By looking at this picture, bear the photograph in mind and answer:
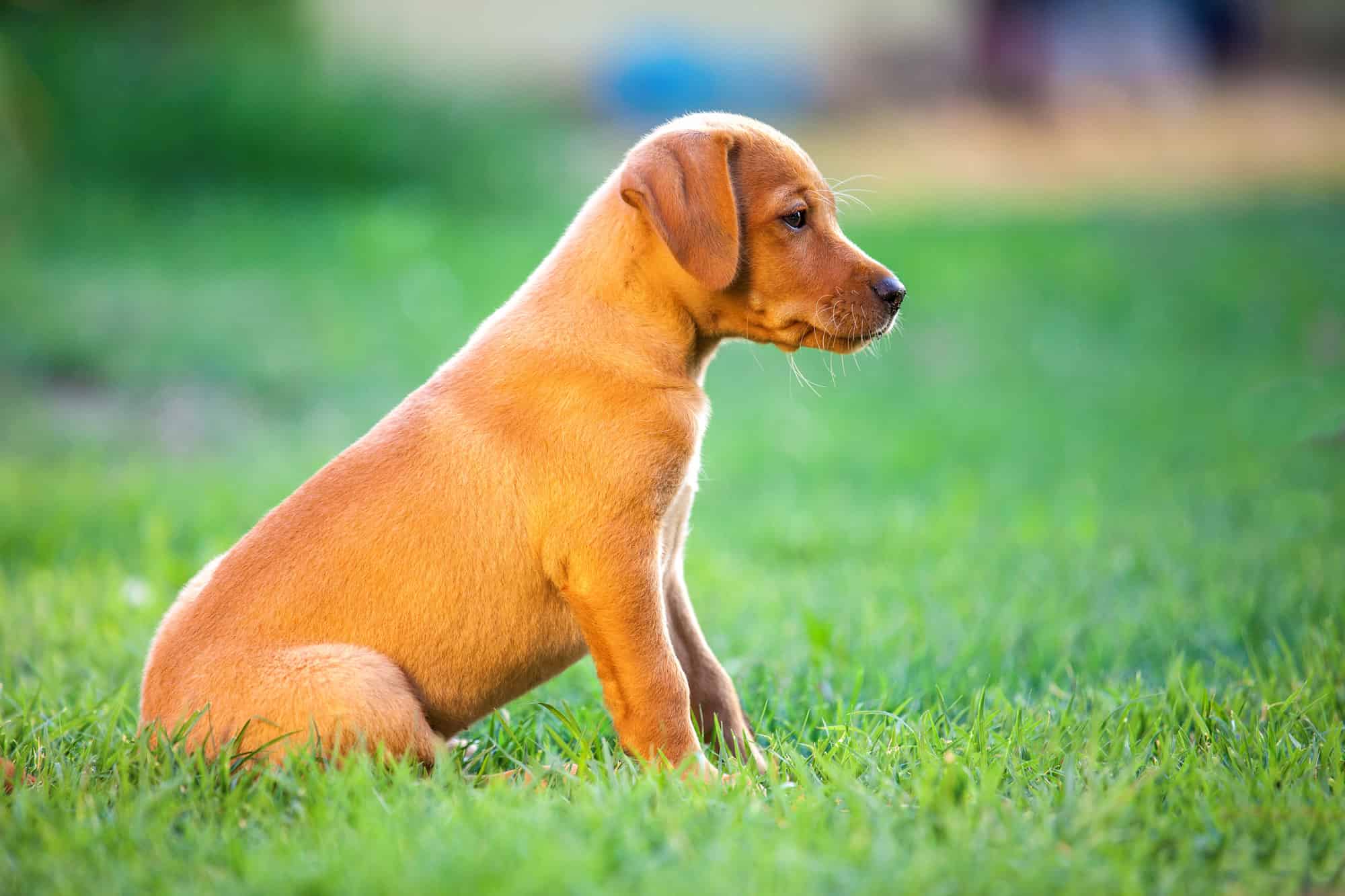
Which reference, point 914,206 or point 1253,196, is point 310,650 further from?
point 1253,196

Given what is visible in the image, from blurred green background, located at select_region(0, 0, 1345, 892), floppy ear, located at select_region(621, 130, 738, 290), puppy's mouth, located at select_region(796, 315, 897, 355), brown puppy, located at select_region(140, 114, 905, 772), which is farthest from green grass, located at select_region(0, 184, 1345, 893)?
floppy ear, located at select_region(621, 130, 738, 290)

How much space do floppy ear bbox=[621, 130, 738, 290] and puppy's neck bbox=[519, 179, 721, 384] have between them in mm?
115

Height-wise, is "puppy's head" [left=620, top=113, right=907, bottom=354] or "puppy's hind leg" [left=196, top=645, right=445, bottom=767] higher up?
"puppy's head" [left=620, top=113, right=907, bottom=354]

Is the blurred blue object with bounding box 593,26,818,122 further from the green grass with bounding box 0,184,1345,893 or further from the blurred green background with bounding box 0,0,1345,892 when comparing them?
the green grass with bounding box 0,184,1345,893

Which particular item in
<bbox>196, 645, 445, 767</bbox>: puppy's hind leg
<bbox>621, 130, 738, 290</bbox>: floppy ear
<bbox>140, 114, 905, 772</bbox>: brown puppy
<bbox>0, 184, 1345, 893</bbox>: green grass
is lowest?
<bbox>0, 184, 1345, 893</bbox>: green grass

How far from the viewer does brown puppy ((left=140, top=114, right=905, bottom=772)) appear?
318cm

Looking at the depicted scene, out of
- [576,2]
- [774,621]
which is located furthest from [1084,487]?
[576,2]

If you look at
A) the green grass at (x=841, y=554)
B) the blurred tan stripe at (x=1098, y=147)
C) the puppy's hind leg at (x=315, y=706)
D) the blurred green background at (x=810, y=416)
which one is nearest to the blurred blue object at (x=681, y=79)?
the blurred green background at (x=810, y=416)

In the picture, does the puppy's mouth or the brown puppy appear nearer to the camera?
the brown puppy

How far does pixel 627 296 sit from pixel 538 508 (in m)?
0.64

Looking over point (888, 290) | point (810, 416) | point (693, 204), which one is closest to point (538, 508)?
point (693, 204)

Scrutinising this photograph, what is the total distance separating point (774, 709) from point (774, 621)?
124cm

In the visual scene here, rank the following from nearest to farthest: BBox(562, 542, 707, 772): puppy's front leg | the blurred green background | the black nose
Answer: the blurred green background < BBox(562, 542, 707, 772): puppy's front leg < the black nose

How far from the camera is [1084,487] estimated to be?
7.70 metres
